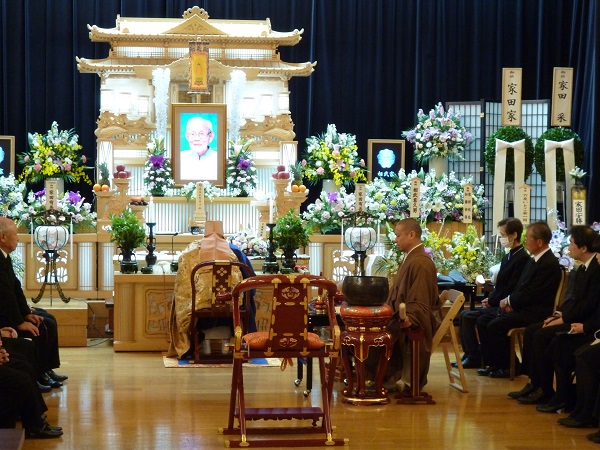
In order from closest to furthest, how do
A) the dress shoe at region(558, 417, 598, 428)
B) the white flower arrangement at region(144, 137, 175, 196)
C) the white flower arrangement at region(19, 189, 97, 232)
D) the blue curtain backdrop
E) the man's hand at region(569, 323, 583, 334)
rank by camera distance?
the dress shoe at region(558, 417, 598, 428) < the man's hand at region(569, 323, 583, 334) < the white flower arrangement at region(19, 189, 97, 232) < the white flower arrangement at region(144, 137, 175, 196) < the blue curtain backdrop

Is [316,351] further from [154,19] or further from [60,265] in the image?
[154,19]

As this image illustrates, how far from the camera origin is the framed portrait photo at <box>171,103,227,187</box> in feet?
43.2

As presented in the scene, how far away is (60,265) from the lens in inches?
458

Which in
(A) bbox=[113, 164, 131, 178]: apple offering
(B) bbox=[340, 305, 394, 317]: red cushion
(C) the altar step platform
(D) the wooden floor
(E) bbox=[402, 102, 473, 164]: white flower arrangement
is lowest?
(D) the wooden floor

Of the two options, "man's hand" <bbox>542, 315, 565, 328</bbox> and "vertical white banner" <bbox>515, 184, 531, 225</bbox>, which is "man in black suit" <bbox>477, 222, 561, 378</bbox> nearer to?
"man's hand" <bbox>542, 315, 565, 328</bbox>

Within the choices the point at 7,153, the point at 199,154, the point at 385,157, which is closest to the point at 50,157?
the point at 7,153

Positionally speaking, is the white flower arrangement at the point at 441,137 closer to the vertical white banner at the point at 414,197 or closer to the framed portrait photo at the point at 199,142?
the framed portrait photo at the point at 199,142

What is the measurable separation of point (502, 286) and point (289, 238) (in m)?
2.21

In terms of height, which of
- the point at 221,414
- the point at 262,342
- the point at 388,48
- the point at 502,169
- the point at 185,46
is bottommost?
the point at 221,414

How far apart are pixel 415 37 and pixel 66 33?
17.5 feet

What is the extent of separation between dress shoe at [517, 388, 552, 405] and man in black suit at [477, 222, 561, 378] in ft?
2.84

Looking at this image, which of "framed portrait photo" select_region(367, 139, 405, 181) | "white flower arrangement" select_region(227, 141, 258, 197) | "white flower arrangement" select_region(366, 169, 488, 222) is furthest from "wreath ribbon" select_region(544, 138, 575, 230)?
"white flower arrangement" select_region(227, 141, 258, 197)

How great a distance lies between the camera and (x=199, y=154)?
43.4 ft

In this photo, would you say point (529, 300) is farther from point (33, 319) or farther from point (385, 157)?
point (385, 157)
